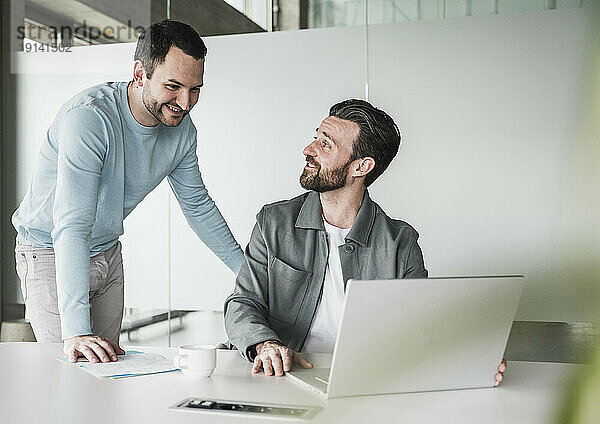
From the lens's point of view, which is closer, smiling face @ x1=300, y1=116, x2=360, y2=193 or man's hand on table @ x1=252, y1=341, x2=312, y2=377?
man's hand on table @ x1=252, y1=341, x2=312, y2=377

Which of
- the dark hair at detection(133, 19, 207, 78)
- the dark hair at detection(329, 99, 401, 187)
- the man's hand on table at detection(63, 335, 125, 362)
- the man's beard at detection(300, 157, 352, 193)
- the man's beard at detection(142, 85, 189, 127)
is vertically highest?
A: the dark hair at detection(133, 19, 207, 78)

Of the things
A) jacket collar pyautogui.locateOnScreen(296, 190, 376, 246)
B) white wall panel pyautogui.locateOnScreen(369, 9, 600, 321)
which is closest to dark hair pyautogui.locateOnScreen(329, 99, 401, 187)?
jacket collar pyautogui.locateOnScreen(296, 190, 376, 246)

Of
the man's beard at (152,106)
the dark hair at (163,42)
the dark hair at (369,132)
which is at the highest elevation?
the dark hair at (163,42)

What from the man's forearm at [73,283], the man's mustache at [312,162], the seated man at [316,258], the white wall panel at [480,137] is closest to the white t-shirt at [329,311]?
the seated man at [316,258]

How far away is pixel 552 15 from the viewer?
316 centimetres

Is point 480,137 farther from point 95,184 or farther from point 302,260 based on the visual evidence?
point 95,184

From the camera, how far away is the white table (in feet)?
3.66

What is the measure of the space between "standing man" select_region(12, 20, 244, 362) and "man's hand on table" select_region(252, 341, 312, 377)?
0.68 meters

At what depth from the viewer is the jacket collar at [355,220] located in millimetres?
2002

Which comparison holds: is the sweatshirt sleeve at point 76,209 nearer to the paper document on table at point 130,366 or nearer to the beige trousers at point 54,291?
the paper document on table at point 130,366

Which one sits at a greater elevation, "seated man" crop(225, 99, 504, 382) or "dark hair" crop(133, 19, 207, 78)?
"dark hair" crop(133, 19, 207, 78)

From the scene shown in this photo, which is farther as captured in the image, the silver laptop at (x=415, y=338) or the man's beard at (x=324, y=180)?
the man's beard at (x=324, y=180)

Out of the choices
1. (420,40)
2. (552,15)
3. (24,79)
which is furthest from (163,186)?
(552,15)

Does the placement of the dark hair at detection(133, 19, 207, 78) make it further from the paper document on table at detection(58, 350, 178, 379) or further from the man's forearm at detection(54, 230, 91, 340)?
the paper document on table at detection(58, 350, 178, 379)
